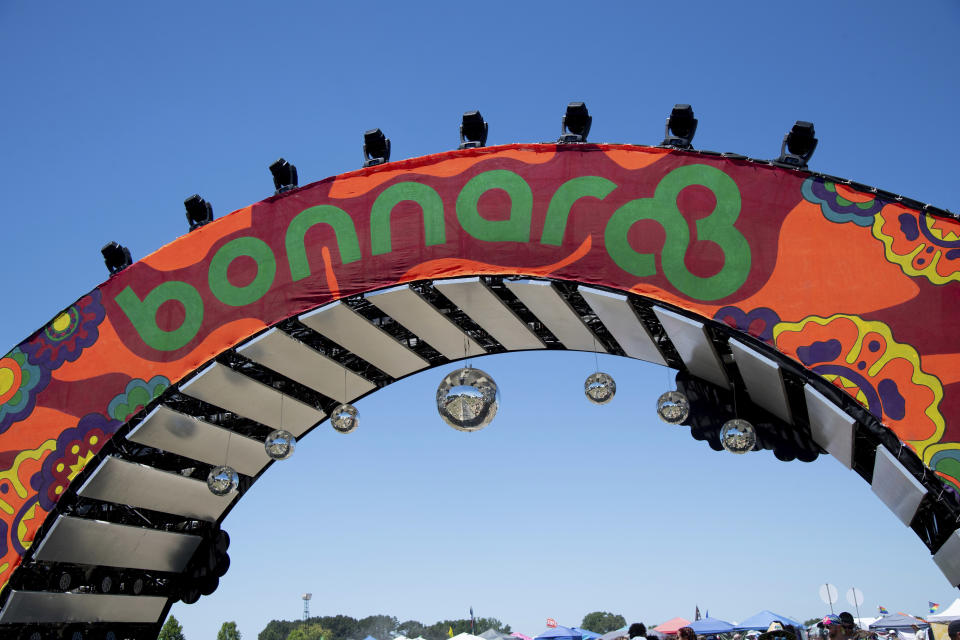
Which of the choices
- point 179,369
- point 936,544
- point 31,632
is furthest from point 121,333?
point 936,544

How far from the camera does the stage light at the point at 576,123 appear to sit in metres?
9.25

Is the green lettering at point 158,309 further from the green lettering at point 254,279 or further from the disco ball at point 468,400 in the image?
the disco ball at point 468,400

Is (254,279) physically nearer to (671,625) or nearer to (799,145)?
(799,145)

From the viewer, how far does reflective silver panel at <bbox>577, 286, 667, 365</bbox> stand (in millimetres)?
8755

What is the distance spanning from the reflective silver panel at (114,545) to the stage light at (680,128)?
354 inches

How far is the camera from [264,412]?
37.8 ft

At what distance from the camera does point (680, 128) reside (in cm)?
890

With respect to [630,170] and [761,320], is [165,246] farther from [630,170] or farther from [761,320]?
[761,320]

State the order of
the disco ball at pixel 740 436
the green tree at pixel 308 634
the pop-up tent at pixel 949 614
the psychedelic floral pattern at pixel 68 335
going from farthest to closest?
the green tree at pixel 308 634
the pop-up tent at pixel 949 614
the psychedelic floral pattern at pixel 68 335
the disco ball at pixel 740 436

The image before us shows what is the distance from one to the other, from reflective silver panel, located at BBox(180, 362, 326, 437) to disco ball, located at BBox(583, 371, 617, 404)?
15.6ft

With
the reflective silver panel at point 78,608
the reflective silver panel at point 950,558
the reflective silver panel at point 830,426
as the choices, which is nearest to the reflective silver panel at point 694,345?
the reflective silver panel at point 830,426

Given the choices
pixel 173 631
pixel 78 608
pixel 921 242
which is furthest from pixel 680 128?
pixel 173 631

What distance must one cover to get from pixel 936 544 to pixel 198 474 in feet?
32.6

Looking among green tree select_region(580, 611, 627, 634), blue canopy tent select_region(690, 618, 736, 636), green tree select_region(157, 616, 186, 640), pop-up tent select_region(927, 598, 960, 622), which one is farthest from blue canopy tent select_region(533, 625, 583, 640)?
green tree select_region(580, 611, 627, 634)
